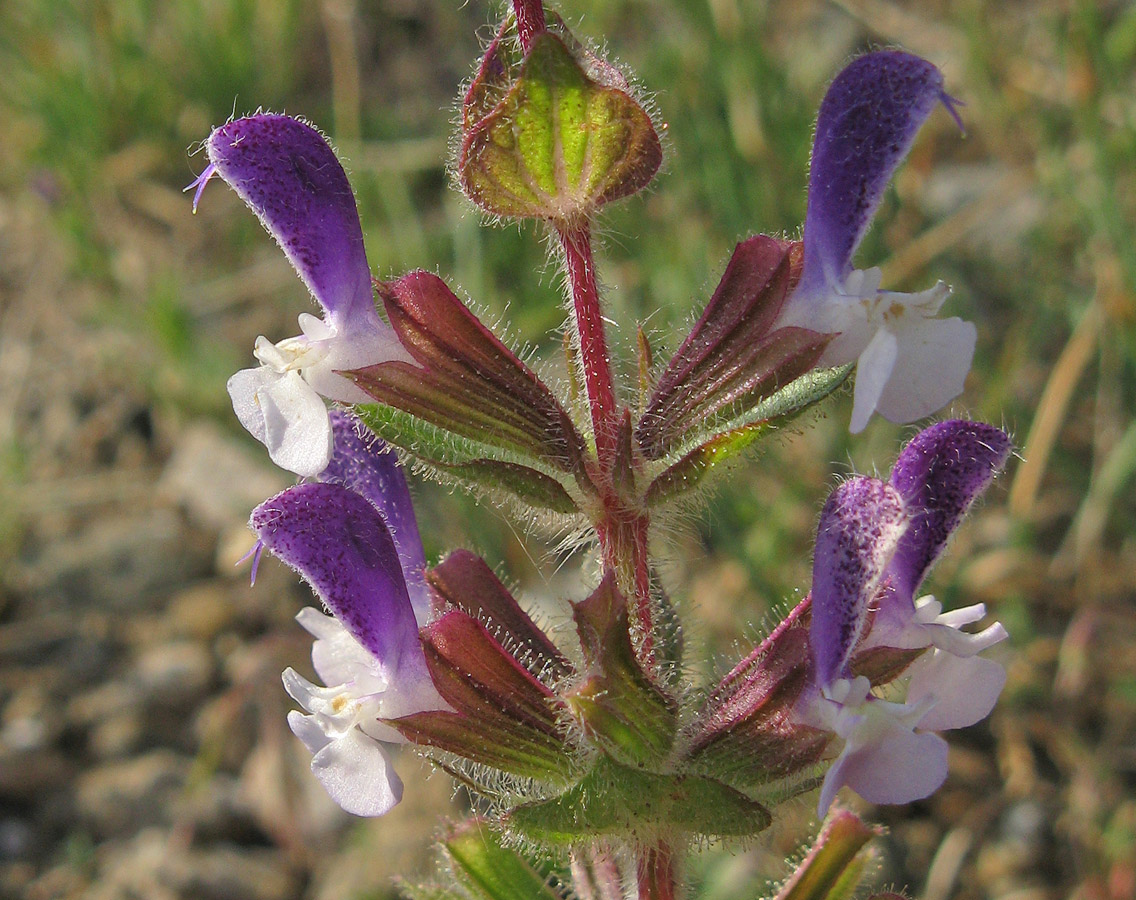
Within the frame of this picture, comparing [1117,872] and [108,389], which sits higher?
[108,389]

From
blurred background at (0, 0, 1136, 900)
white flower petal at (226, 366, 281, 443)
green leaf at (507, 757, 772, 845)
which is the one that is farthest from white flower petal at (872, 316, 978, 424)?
blurred background at (0, 0, 1136, 900)

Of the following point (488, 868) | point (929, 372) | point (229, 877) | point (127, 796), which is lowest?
point (229, 877)

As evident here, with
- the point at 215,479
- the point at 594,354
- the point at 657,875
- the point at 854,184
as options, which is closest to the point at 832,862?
the point at 657,875

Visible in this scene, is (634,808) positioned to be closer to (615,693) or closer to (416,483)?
(615,693)

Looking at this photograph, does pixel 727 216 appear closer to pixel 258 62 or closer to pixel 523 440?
pixel 523 440

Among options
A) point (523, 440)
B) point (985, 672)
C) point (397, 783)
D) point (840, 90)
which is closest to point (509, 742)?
point (397, 783)
